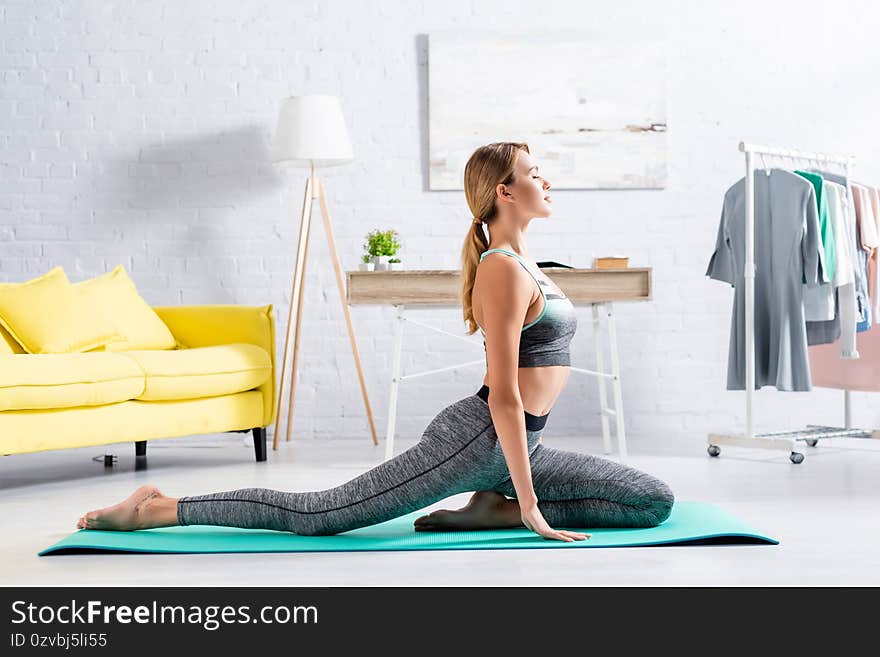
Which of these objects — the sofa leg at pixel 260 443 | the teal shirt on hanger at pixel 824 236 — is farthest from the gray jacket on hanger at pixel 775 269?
the sofa leg at pixel 260 443

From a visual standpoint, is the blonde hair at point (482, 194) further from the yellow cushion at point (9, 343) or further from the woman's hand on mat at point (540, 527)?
the yellow cushion at point (9, 343)

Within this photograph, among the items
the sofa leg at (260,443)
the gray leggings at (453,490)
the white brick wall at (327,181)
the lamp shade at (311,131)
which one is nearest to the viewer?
the gray leggings at (453,490)

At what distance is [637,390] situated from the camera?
516cm

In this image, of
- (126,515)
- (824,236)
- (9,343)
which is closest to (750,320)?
(824,236)

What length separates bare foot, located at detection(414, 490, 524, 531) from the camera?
8.16 feet

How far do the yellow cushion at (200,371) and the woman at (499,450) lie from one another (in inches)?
52.5

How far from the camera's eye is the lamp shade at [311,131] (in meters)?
4.69

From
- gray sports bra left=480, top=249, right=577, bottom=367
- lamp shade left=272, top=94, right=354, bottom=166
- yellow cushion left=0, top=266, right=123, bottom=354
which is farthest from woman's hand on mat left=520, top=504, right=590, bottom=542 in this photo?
lamp shade left=272, top=94, right=354, bottom=166

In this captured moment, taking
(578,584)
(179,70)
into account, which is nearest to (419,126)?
(179,70)

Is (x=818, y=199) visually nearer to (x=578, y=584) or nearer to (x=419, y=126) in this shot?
(x=419, y=126)

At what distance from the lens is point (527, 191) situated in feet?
7.59

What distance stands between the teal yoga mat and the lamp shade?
2.47 metres

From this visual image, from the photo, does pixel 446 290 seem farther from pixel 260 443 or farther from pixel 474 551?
pixel 474 551
